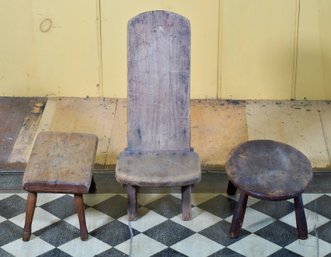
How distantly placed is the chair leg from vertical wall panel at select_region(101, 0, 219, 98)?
4.52 feet

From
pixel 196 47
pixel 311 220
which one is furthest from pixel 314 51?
pixel 311 220

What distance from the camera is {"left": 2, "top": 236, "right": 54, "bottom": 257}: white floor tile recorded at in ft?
16.4

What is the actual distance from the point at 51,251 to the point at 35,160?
569 millimetres

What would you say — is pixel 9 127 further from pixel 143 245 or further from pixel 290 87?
pixel 290 87

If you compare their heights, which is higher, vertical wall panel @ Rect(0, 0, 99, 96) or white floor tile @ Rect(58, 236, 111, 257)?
vertical wall panel @ Rect(0, 0, 99, 96)

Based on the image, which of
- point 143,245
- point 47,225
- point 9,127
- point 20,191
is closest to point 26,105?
point 9,127

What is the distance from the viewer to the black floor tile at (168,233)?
512 cm

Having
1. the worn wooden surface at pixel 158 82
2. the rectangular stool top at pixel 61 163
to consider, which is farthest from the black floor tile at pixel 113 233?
the worn wooden surface at pixel 158 82

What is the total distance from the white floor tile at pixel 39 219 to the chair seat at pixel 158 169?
0.56 m

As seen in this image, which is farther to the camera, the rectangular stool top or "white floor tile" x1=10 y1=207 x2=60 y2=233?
"white floor tile" x1=10 y1=207 x2=60 y2=233

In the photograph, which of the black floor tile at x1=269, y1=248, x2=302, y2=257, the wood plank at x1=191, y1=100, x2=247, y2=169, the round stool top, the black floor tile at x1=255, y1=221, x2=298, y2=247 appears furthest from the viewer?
the wood plank at x1=191, y1=100, x2=247, y2=169

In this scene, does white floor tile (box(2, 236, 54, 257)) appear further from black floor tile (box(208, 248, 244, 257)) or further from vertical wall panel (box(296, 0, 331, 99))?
vertical wall panel (box(296, 0, 331, 99))

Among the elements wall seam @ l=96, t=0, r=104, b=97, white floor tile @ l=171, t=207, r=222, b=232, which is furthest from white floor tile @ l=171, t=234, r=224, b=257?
wall seam @ l=96, t=0, r=104, b=97

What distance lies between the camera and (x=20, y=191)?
18.4 feet
